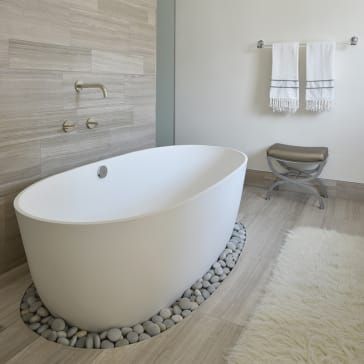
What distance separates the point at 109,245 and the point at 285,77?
8.48ft

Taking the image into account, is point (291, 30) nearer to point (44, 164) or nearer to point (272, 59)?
point (272, 59)

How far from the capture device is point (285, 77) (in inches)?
136

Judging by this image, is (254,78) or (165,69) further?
(165,69)

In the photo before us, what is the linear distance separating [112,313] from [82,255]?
0.32 meters

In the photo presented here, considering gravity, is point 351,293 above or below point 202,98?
below

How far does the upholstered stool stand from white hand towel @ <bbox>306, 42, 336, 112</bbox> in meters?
0.41

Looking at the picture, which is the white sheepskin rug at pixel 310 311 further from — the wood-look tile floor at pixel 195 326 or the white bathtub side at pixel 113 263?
the white bathtub side at pixel 113 263

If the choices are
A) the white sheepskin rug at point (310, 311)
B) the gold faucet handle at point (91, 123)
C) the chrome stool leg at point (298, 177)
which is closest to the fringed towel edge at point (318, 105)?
the chrome stool leg at point (298, 177)

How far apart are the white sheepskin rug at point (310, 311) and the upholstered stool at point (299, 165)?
885mm

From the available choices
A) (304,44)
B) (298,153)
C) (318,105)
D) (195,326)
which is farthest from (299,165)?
(195,326)

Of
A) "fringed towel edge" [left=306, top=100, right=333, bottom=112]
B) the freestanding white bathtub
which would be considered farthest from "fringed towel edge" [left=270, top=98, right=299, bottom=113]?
the freestanding white bathtub

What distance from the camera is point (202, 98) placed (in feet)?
13.1

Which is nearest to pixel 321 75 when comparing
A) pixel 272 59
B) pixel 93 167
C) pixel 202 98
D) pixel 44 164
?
pixel 272 59

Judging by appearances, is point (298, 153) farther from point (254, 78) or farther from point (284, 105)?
point (254, 78)
